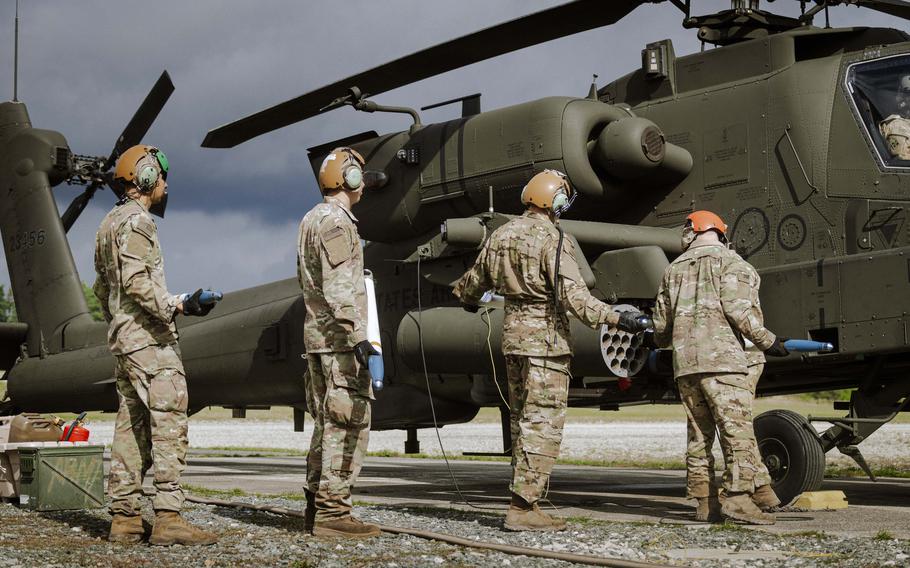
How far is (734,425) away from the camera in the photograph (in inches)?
243

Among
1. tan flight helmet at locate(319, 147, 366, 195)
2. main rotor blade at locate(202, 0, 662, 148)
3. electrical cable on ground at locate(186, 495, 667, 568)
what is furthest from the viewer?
main rotor blade at locate(202, 0, 662, 148)

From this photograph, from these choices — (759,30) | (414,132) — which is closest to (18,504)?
(414,132)

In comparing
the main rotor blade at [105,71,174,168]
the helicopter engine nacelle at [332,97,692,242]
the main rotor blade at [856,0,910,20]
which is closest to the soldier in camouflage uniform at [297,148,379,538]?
the helicopter engine nacelle at [332,97,692,242]

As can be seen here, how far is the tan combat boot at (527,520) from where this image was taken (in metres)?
5.78

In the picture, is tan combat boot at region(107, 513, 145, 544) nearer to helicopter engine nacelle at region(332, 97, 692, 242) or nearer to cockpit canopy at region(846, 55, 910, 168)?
helicopter engine nacelle at region(332, 97, 692, 242)

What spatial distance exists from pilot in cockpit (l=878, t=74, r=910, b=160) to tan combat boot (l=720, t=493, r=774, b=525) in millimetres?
2807

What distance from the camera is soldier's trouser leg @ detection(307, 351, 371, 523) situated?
5.46 meters

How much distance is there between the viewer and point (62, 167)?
48.1 ft

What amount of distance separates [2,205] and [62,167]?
3.63ft

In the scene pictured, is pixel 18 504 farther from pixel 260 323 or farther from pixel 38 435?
pixel 260 323

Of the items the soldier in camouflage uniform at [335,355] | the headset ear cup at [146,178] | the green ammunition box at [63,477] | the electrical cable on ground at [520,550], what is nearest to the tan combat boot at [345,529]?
the soldier in camouflage uniform at [335,355]

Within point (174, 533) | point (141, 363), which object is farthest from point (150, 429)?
point (174, 533)

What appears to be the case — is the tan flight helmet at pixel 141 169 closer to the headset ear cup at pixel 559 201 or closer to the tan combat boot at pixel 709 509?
the headset ear cup at pixel 559 201

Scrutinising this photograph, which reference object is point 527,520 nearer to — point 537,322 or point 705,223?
point 537,322
